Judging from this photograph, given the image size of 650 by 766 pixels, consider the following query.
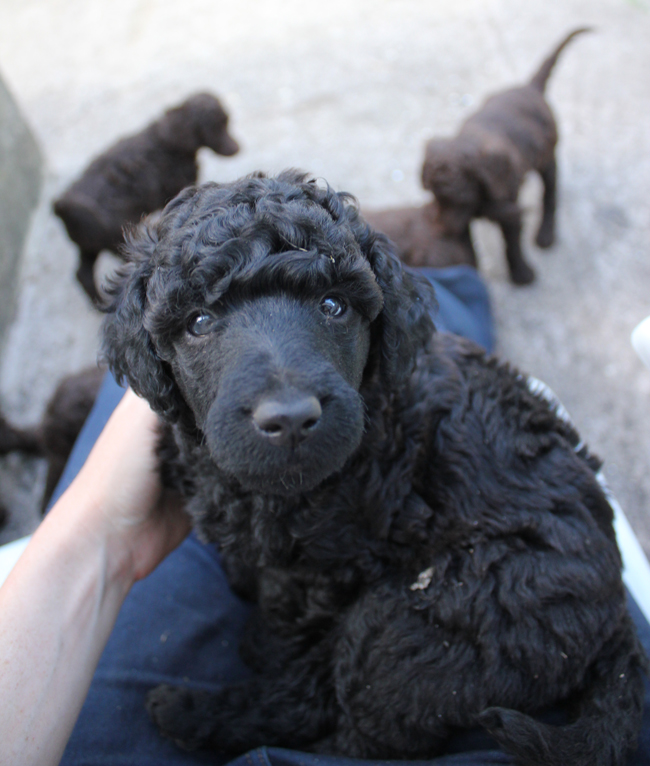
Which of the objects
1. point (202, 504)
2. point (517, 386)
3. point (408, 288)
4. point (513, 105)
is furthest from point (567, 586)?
point (513, 105)

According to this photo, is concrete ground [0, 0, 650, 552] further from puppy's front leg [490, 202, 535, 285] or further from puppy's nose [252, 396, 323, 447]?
puppy's nose [252, 396, 323, 447]

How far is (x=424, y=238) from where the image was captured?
12.4 ft

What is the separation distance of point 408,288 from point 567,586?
104 centimetres

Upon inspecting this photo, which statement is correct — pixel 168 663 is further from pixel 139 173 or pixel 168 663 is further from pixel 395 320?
pixel 139 173

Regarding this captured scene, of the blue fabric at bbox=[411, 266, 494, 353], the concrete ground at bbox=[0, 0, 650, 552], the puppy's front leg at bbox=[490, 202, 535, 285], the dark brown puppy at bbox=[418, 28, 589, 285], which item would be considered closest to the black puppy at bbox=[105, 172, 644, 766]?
the blue fabric at bbox=[411, 266, 494, 353]

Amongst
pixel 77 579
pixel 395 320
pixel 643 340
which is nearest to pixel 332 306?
pixel 395 320

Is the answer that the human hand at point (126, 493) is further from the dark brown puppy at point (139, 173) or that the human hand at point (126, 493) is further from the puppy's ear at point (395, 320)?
the dark brown puppy at point (139, 173)

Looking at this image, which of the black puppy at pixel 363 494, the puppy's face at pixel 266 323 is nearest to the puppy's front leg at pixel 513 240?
the black puppy at pixel 363 494

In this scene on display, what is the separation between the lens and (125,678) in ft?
7.03

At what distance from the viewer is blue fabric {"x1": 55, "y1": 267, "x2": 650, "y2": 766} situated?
5.92 ft

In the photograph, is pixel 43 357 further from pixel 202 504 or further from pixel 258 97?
pixel 258 97

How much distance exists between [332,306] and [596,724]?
1.41 m

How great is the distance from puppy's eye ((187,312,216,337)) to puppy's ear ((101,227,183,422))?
0.17 meters

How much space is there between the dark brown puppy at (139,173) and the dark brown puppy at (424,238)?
1446 millimetres
